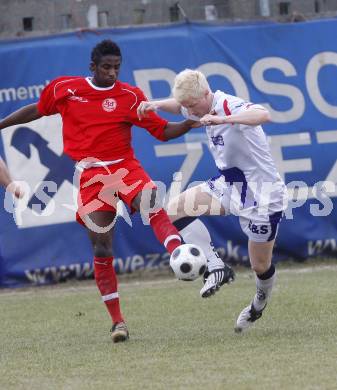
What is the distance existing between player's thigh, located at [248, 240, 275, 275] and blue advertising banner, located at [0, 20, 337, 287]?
439cm

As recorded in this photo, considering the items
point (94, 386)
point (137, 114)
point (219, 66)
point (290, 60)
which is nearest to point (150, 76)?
point (219, 66)

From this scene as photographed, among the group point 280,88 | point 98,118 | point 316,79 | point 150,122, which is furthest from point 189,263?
point 316,79

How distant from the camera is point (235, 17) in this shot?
13289mm

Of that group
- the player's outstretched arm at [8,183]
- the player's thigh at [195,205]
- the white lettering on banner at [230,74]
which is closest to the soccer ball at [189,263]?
the player's thigh at [195,205]

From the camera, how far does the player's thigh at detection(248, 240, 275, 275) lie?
7.99 m

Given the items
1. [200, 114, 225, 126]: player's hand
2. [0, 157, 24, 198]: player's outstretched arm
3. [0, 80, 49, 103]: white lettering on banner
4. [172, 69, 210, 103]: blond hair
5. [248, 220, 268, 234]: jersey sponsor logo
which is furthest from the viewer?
[0, 80, 49, 103]: white lettering on banner

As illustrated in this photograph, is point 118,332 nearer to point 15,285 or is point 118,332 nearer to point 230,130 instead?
point 230,130

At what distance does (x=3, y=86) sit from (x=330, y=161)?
386cm

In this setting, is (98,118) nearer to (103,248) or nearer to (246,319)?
(103,248)

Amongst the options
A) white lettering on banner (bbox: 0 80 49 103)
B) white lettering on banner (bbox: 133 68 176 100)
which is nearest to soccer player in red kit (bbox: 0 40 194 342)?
white lettering on banner (bbox: 0 80 49 103)

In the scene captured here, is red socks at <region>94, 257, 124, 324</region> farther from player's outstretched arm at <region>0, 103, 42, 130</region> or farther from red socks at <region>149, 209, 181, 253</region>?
player's outstretched arm at <region>0, 103, 42, 130</region>

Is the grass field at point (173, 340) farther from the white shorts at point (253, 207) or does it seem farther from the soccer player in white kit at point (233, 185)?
the white shorts at point (253, 207)

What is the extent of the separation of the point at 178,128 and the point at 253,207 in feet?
2.80

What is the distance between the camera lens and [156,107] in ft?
26.1
